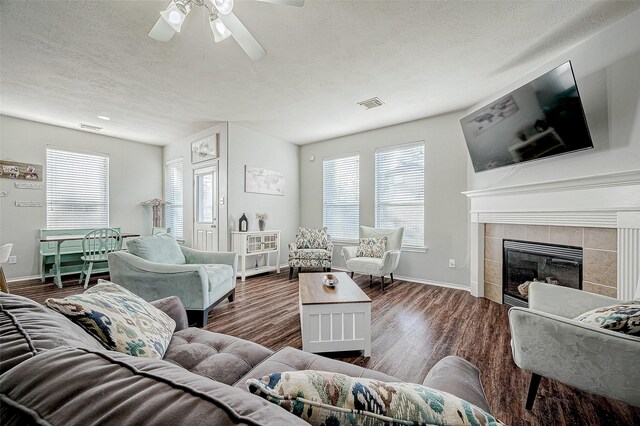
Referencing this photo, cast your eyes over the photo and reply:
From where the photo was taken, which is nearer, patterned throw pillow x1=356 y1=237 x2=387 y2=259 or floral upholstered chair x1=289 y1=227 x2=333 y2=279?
patterned throw pillow x1=356 y1=237 x2=387 y2=259

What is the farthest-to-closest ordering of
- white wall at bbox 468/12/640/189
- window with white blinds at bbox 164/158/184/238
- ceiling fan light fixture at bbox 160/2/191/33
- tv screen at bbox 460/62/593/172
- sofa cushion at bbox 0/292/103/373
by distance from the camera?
window with white blinds at bbox 164/158/184/238
tv screen at bbox 460/62/593/172
white wall at bbox 468/12/640/189
ceiling fan light fixture at bbox 160/2/191/33
sofa cushion at bbox 0/292/103/373

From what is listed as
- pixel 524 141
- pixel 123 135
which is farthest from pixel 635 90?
pixel 123 135

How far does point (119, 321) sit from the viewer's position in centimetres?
97

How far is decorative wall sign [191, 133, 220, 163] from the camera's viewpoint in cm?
440

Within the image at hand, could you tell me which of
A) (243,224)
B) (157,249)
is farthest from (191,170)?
(157,249)

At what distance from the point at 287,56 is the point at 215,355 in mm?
2564

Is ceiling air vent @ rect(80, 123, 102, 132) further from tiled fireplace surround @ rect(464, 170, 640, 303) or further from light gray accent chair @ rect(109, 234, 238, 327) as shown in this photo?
tiled fireplace surround @ rect(464, 170, 640, 303)

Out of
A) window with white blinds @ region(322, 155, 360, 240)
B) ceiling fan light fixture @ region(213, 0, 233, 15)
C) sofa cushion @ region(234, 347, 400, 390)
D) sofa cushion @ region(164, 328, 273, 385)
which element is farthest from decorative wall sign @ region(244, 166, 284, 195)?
sofa cushion @ region(234, 347, 400, 390)

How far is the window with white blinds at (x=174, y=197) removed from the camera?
5449mm

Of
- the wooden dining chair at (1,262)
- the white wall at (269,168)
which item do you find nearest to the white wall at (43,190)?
the wooden dining chair at (1,262)

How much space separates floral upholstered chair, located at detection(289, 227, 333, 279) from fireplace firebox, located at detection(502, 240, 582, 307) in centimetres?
247

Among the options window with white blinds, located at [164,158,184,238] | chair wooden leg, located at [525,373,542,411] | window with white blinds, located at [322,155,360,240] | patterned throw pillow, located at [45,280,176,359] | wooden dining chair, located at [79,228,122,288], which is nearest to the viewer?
patterned throw pillow, located at [45,280,176,359]

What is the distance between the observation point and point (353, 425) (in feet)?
1.45

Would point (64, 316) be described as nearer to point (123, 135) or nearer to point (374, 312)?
point (374, 312)
